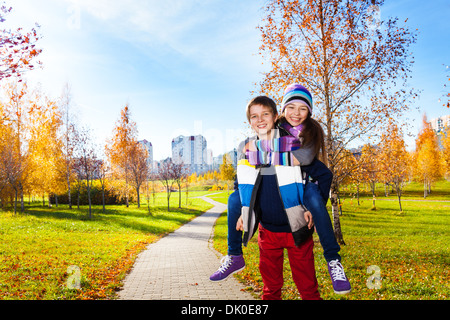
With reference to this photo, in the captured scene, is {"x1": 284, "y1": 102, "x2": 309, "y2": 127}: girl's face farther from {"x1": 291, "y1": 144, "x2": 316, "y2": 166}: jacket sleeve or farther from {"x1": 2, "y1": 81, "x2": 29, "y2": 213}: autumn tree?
{"x1": 2, "y1": 81, "x2": 29, "y2": 213}: autumn tree

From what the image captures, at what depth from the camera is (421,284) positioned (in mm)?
6742

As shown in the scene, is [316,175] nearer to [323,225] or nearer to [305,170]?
[305,170]

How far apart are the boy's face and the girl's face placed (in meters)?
0.13

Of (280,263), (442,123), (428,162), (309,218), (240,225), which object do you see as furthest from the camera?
(442,123)

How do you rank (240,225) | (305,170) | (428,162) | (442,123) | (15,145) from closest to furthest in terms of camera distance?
(305,170) → (240,225) → (15,145) → (428,162) → (442,123)

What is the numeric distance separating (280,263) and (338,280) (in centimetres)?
78

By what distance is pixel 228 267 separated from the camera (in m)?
2.62

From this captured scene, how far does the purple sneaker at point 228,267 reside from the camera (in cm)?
258

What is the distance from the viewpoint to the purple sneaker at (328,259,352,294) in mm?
2169

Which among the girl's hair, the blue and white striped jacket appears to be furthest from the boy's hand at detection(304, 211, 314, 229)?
the girl's hair

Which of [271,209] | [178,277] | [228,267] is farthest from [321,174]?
[178,277]
